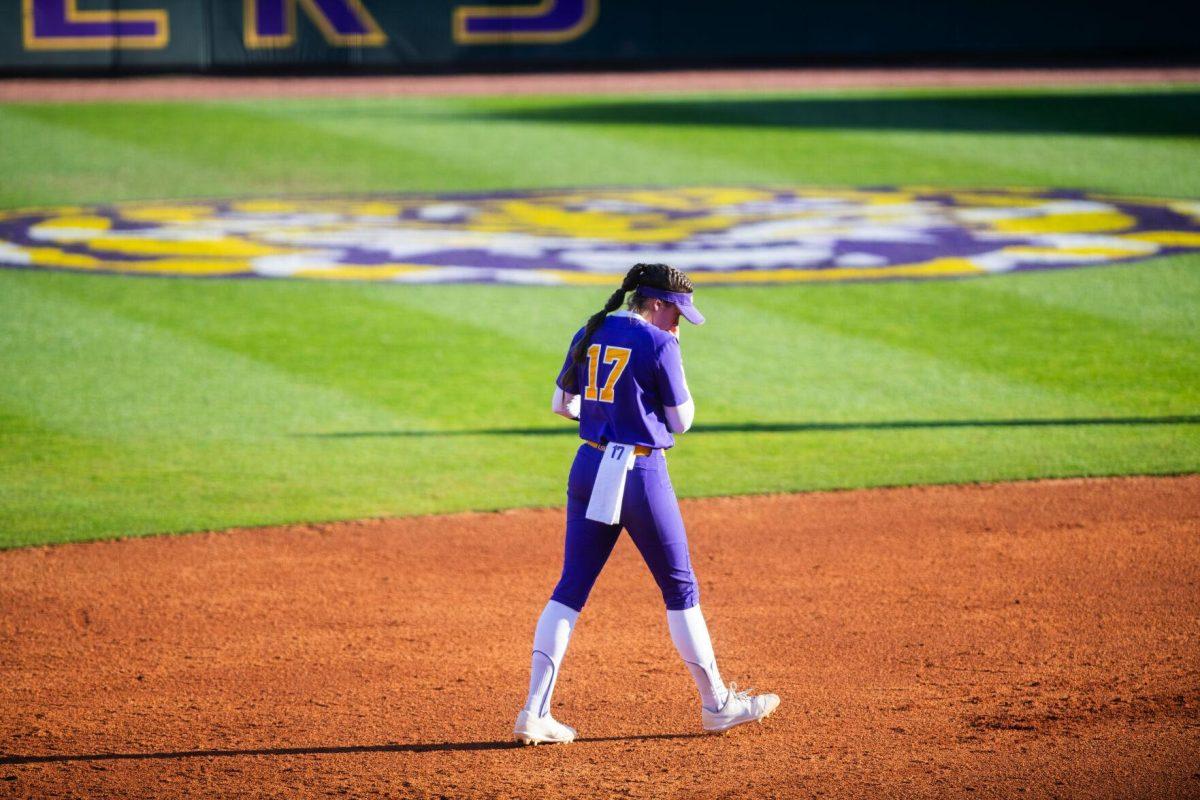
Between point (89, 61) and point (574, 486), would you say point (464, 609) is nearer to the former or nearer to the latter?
point (574, 486)

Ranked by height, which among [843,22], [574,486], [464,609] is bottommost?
[464,609]

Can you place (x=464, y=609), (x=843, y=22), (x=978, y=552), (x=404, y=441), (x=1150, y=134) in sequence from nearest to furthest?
1. (x=464, y=609)
2. (x=978, y=552)
3. (x=404, y=441)
4. (x=1150, y=134)
5. (x=843, y=22)

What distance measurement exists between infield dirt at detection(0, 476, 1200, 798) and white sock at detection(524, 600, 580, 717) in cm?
20

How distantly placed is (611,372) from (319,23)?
2295 centimetres

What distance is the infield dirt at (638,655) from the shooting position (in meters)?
5.17

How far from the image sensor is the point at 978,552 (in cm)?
757

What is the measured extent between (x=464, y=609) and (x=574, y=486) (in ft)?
6.03

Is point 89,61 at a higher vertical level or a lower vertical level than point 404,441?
higher

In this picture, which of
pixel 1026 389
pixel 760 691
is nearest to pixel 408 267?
pixel 1026 389

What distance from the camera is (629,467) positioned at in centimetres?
515

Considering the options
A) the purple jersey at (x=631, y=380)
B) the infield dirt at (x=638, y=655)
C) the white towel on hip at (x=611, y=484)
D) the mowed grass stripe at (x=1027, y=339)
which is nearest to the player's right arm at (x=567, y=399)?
the purple jersey at (x=631, y=380)

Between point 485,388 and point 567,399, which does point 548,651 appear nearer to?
point 567,399

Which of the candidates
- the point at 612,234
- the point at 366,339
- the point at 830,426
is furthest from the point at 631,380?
the point at 612,234

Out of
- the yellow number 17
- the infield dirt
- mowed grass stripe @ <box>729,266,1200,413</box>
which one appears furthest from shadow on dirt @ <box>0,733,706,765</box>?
mowed grass stripe @ <box>729,266,1200,413</box>
